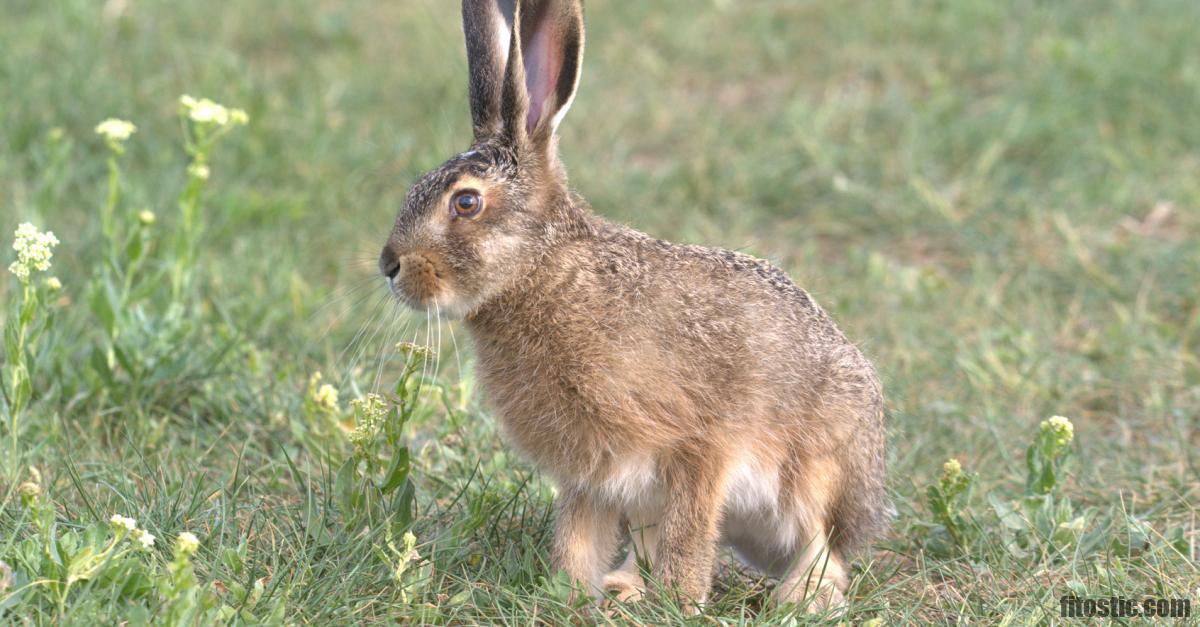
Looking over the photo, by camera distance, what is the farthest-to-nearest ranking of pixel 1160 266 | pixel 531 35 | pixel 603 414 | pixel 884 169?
pixel 884 169 < pixel 1160 266 < pixel 531 35 < pixel 603 414

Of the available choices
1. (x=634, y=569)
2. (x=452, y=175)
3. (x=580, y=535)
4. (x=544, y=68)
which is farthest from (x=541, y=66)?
(x=634, y=569)

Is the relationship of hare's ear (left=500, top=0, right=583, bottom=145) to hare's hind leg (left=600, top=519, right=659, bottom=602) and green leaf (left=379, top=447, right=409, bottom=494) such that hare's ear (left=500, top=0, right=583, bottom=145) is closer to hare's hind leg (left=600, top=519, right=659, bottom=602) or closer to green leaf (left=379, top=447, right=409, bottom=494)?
green leaf (left=379, top=447, right=409, bottom=494)

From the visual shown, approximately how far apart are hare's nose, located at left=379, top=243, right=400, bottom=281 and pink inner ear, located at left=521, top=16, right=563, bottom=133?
525 mm

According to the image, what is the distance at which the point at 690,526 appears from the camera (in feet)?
12.1

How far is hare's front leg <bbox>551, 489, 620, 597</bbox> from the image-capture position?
388 cm

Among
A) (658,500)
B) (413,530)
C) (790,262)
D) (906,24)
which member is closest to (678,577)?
(658,500)

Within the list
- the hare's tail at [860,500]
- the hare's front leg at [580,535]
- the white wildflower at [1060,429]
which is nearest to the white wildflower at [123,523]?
the hare's front leg at [580,535]

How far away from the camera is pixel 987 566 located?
12.9 ft

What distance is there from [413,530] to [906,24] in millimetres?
6287

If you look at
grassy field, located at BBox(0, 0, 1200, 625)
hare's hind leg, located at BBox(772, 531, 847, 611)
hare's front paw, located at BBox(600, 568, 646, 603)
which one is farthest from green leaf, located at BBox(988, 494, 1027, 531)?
hare's front paw, located at BBox(600, 568, 646, 603)

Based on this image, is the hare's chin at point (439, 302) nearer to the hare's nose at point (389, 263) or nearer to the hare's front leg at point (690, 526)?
the hare's nose at point (389, 263)

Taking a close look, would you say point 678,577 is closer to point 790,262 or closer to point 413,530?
point 413,530

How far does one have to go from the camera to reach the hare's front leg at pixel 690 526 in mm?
3701

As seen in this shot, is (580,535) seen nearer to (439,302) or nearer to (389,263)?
(439,302)
